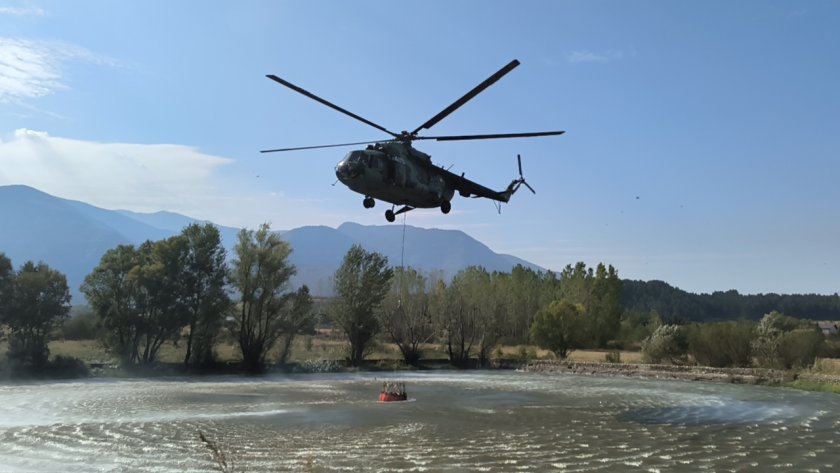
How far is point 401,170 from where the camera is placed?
61.3 ft

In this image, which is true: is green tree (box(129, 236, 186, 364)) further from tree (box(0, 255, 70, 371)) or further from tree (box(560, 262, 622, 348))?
tree (box(560, 262, 622, 348))

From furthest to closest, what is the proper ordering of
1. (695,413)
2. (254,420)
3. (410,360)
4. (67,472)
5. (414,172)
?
(410,360), (695,413), (254,420), (414,172), (67,472)

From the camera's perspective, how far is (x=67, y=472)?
13.3m

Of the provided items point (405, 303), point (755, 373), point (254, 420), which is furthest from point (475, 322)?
point (254, 420)

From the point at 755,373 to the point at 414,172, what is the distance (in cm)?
2602

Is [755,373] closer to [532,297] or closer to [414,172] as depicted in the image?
[414,172]

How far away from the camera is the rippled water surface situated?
14.2 m

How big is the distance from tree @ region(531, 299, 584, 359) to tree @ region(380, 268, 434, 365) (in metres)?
9.21

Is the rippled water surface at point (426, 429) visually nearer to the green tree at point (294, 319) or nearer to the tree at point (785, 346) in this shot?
the tree at point (785, 346)

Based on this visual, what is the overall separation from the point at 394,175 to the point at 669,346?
31399 millimetres

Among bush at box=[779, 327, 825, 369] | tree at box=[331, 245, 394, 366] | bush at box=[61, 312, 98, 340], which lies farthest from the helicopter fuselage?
bush at box=[61, 312, 98, 340]

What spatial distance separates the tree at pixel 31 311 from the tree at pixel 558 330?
1363 inches

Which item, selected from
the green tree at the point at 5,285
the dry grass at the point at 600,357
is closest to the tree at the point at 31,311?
the green tree at the point at 5,285

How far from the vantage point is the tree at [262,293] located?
48688mm
